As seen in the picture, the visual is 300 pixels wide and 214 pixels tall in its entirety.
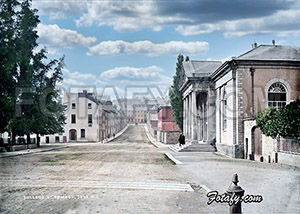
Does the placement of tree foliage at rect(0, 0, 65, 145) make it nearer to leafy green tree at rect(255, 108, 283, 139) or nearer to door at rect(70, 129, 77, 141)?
leafy green tree at rect(255, 108, 283, 139)

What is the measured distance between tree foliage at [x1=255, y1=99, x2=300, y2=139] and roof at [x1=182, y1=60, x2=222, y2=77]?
14.8 meters

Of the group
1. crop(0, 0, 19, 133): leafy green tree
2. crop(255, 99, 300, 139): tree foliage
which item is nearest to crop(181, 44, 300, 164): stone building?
crop(255, 99, 300, 139): tree foliage

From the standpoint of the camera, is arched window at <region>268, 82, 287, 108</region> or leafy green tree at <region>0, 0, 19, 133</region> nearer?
arched window at <region>268, 82, 287, 108</region>

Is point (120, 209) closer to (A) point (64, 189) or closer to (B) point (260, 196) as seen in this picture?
(A) point (64, 189)

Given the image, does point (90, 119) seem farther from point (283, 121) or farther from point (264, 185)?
point (264, 185)

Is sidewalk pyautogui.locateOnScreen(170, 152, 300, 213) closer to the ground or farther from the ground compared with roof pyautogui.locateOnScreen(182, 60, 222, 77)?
closer to the ground

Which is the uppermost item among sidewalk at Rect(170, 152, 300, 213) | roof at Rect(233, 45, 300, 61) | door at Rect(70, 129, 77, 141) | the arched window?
roof at Rect(233, 45, 300, 61)

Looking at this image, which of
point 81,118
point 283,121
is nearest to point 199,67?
point 283,121

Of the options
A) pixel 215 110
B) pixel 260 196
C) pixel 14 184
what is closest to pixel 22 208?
pixel 14 184

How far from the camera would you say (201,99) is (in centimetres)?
3916

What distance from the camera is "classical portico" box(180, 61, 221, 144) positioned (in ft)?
112

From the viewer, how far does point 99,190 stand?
10.8 metres

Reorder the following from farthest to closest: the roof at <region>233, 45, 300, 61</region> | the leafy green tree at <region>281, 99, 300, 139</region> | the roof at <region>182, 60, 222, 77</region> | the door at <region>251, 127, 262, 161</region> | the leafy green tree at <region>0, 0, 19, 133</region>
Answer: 1. the roof at <region>182, 60, 222, 77</region>
2. the leafy green tree at <region>0, 0, 19, 133</region>
3. the roof at <region>233, 45, 300, 61</region>
4. the door at <region>251, 127, 262, 161</region>
5. the leafy green tree at <region>281, 99, 300, 139</region>

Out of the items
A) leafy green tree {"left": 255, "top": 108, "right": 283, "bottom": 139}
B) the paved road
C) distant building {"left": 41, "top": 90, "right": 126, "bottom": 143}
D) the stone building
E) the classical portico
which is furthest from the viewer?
distant building {"left": 41, "top": 90, "right": 126, "bottom": 143}
